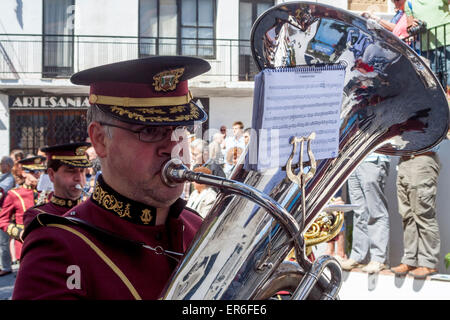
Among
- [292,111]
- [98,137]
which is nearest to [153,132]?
[98,137]

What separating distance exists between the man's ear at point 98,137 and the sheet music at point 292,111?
543 mm

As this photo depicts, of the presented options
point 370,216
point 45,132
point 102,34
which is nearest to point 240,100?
point 102,34

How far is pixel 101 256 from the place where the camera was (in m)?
1.48

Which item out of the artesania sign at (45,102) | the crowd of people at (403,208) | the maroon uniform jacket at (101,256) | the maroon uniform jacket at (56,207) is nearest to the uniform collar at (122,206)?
the maroon uniform jacket at (101,256)

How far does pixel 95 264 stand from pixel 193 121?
0.47 m

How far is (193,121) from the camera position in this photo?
1.55 meters

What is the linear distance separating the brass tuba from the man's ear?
25 centimetres

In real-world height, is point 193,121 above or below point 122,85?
below

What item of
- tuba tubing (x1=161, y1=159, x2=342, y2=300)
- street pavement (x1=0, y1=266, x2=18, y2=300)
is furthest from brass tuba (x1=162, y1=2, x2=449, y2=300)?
street pavement (x1=0, y1=266, x2=18, y2=300)

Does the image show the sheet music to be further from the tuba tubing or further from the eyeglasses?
the eyeglasses

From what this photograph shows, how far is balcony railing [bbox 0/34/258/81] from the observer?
15.1m

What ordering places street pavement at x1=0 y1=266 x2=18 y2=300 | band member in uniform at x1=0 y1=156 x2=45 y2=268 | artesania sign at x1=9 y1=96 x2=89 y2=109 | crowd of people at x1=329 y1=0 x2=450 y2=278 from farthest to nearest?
artesania sign at x1=9 y1=96 x2=89 y2=109
band member in uniform at x1=0 y1=156 x2=45 y2=268
street pavement at x1=0 y1=266 x2=18 y2=300
crowd of people at x1=329 y1=0 x2=450 y2=278

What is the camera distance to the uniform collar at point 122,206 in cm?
161

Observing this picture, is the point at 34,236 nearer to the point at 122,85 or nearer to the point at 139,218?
the point at 139,218
